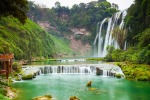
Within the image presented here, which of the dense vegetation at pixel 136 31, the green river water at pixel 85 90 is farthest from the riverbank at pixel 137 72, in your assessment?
the dense vegetation at pixel 136 31

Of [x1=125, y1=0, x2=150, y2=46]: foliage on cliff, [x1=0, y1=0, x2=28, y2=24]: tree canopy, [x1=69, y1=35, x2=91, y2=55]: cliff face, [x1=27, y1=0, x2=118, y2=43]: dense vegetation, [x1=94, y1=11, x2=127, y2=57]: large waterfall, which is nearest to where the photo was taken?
[x1=0, y1=0, x2=28, y2=24]: tree canopy

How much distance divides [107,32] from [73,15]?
151 feet

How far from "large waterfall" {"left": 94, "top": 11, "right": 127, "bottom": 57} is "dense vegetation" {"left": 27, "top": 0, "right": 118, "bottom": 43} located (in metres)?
17.9

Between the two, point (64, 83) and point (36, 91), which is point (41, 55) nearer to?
point (64, 83)

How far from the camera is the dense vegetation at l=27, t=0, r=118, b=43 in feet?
362

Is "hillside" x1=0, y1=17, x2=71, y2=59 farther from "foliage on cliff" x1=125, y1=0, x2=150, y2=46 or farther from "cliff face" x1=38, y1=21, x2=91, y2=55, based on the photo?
"cliff face" x1=38, y1=21, x2=91, y2=55

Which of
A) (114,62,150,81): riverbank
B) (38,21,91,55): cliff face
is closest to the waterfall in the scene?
(114,62,150,81): riverbank

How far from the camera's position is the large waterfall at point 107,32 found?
68.4 metres

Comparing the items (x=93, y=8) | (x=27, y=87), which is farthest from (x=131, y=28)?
(x=93, y=8)

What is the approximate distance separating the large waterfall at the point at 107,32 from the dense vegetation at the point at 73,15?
17.9 m

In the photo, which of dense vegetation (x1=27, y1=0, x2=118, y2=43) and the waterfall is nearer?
the waterfall

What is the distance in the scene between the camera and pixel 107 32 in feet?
242

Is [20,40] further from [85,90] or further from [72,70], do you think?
[85,90]

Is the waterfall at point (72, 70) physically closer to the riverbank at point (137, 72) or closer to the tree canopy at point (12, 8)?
the riverbank at point (137, 72)
